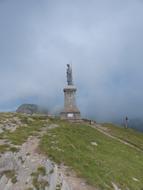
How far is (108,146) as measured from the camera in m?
57.6

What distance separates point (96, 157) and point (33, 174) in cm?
1082

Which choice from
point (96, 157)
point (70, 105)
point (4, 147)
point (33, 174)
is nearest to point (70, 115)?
point (70, 105)

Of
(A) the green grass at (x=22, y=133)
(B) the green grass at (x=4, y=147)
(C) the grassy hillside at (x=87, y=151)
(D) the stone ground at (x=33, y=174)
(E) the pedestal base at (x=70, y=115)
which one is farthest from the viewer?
(E) the pedestal base at (x=70, y=115)

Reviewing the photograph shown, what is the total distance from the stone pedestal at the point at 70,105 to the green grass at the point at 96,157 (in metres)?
17.2

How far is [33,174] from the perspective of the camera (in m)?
40.2

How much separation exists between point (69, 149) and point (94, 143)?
10310mm

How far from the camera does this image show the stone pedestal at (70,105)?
81.1 metres

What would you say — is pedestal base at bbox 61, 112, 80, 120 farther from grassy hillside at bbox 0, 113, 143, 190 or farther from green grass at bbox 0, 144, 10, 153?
green grass at bbox 0, 144, 10, 153

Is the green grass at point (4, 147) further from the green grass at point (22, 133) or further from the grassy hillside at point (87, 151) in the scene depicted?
the green grass at point (22, 133)

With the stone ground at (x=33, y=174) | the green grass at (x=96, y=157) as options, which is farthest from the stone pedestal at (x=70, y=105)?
the stone ground at (x=33, y=174)

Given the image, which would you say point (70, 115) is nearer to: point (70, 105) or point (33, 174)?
point (70, 105)

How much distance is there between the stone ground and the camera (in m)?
38.0

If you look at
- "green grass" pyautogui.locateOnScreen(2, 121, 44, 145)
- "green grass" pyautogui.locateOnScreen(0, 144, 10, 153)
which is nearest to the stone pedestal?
"green grass" pyautogui.locateOnScreen(2, 121, 44, 145)

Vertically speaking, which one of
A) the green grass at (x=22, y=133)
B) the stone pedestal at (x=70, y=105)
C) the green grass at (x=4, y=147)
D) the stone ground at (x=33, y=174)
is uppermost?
the stone pedestal at (x=70, y=105)
